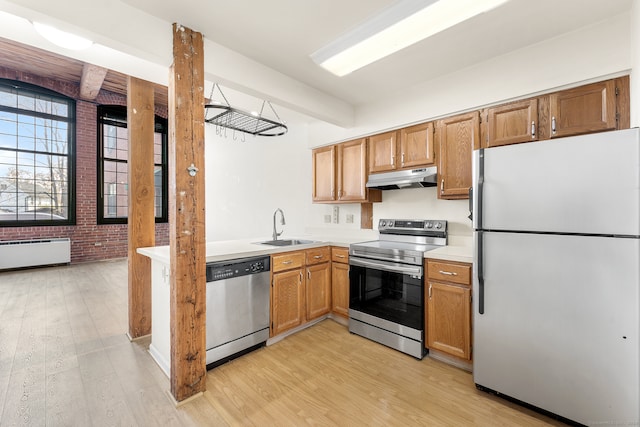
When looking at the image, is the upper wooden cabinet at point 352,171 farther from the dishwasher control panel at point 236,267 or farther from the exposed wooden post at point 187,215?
the exposed wooden post at point 187,215

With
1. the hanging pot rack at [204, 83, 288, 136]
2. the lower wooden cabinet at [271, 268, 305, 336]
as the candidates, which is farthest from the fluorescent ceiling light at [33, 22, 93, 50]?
the lower wooden cabinet at [271, 268, 305, 336]

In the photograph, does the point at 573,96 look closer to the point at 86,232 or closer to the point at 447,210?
the point at 447,210

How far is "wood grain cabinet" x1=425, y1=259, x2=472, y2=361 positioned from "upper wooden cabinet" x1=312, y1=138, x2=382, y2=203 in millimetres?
1228

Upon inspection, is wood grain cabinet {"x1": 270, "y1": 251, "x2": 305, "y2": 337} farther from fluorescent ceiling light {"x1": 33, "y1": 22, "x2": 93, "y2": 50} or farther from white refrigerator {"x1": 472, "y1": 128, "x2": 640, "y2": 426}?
fluorescent ceiling light {"x1": 33, "y1": 22, "x2": 93, "y2": 50}

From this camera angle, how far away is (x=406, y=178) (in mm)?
2797

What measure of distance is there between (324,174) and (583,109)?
2.47 meters

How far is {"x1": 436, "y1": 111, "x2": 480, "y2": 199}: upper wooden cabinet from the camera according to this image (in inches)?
97.5

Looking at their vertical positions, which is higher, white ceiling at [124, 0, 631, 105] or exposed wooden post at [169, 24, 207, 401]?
white ceiling at [124, 0, 631, 105]

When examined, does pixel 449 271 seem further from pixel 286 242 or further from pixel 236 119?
pixel 236 119

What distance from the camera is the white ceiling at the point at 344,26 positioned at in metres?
1.73

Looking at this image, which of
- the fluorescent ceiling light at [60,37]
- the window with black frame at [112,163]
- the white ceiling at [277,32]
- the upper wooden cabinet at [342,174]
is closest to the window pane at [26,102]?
the window with black frame at [112,163]

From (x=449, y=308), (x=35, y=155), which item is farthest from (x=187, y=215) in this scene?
(x=35, y=155)

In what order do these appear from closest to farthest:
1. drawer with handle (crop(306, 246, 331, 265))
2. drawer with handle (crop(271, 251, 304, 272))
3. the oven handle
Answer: the oven handle
drawer with handle (crop(271, 251, 304, 272))
drawer with handle (crop(306, 246, 331, 265))

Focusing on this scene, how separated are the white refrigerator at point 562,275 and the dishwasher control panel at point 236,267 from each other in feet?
5.61
